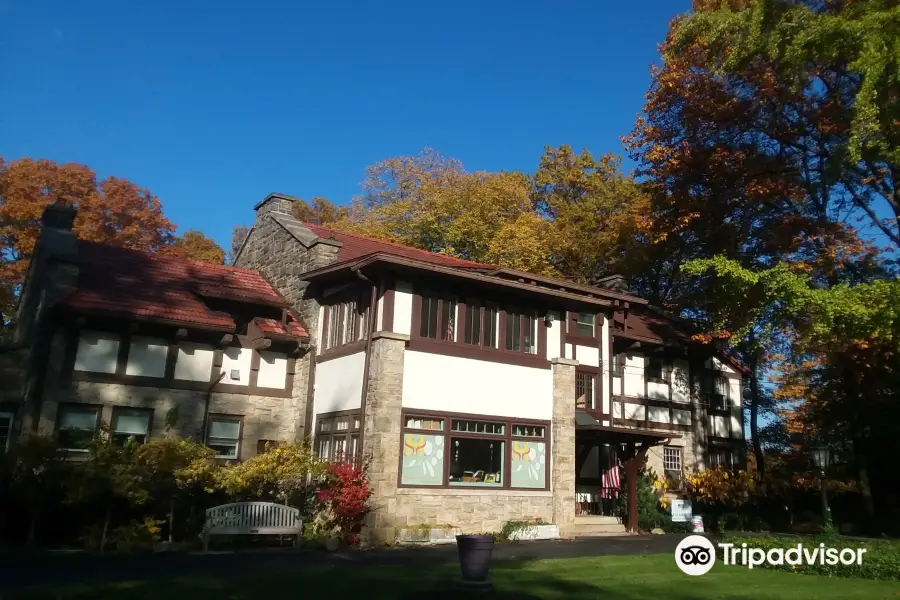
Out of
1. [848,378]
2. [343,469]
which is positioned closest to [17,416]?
[343,469]

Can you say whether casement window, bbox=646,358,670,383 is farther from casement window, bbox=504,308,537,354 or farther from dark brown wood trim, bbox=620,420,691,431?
casement window, bbox=504,308,537,354

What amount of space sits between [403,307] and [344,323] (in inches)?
Result: 90.2

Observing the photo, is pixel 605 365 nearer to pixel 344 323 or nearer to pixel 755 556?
pixel 344 323

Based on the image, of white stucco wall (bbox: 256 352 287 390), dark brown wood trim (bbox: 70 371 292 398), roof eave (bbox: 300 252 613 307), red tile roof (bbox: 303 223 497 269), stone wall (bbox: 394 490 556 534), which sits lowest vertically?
stone wall (bbox: 394 490 556 534)

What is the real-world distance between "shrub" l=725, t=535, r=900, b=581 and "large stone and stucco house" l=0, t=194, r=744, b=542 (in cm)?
658

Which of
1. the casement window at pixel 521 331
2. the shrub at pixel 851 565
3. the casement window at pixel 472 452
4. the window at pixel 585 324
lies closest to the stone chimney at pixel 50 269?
the casement window at pixel 472 452

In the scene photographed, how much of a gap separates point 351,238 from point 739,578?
53.4ft

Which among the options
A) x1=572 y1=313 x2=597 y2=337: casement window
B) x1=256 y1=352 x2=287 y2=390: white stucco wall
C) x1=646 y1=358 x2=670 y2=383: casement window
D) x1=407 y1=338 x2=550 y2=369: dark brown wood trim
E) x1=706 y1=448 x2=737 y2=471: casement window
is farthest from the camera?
x1=706 y1=448 x2=737 y2=471: casement window

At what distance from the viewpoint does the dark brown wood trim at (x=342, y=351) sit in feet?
62.0

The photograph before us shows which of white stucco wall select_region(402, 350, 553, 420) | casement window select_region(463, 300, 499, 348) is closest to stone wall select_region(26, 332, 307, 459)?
white stucco wall select_region(402, 350, 553, 420)

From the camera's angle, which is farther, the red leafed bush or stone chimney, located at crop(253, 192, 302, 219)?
stone chimney, located at crop(253, 192, 302, 219)

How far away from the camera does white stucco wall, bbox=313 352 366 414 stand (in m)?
18.9

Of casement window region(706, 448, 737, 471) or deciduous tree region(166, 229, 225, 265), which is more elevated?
deciduous tree region(166, 229, 225, 265)

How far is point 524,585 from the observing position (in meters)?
11.0
